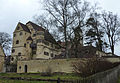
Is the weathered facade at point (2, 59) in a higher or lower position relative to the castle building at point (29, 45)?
lower

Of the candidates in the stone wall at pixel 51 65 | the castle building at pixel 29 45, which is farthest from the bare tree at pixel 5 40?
the stone wall at pixel 51 65

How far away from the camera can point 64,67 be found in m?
30.0

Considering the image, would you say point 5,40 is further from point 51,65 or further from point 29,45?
point 51,65

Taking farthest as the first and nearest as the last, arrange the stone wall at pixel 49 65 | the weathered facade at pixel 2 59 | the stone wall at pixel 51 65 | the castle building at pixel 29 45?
the castle building at pixel 29 45
the weathered facade at pixel 2 59
the stone wall at pixel 49 65
the stone wall at pixel 51 65

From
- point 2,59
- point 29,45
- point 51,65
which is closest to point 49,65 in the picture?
point 51,65

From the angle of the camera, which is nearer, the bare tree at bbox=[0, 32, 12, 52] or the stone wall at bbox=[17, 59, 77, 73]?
the stone wall at bbox=[17, 59, 77, 73]

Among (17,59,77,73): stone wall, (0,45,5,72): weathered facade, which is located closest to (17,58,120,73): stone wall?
(17,59,77,73): stone wall

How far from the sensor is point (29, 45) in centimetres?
5244

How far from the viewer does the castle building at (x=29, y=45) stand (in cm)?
5009

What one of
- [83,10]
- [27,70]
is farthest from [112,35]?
[27,70]

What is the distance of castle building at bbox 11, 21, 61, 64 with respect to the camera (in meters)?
50.1

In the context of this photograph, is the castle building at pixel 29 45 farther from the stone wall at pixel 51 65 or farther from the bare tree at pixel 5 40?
the stone wall at pixel 51 65

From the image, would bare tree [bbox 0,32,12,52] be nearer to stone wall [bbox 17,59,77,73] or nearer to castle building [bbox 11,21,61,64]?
castle building [bbox 11,21,61,64]

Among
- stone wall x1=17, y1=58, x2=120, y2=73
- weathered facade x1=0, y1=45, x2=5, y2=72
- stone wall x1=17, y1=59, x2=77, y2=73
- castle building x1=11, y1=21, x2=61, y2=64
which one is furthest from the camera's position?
castle building x1=11, y1=21, x2=61, y2=64
